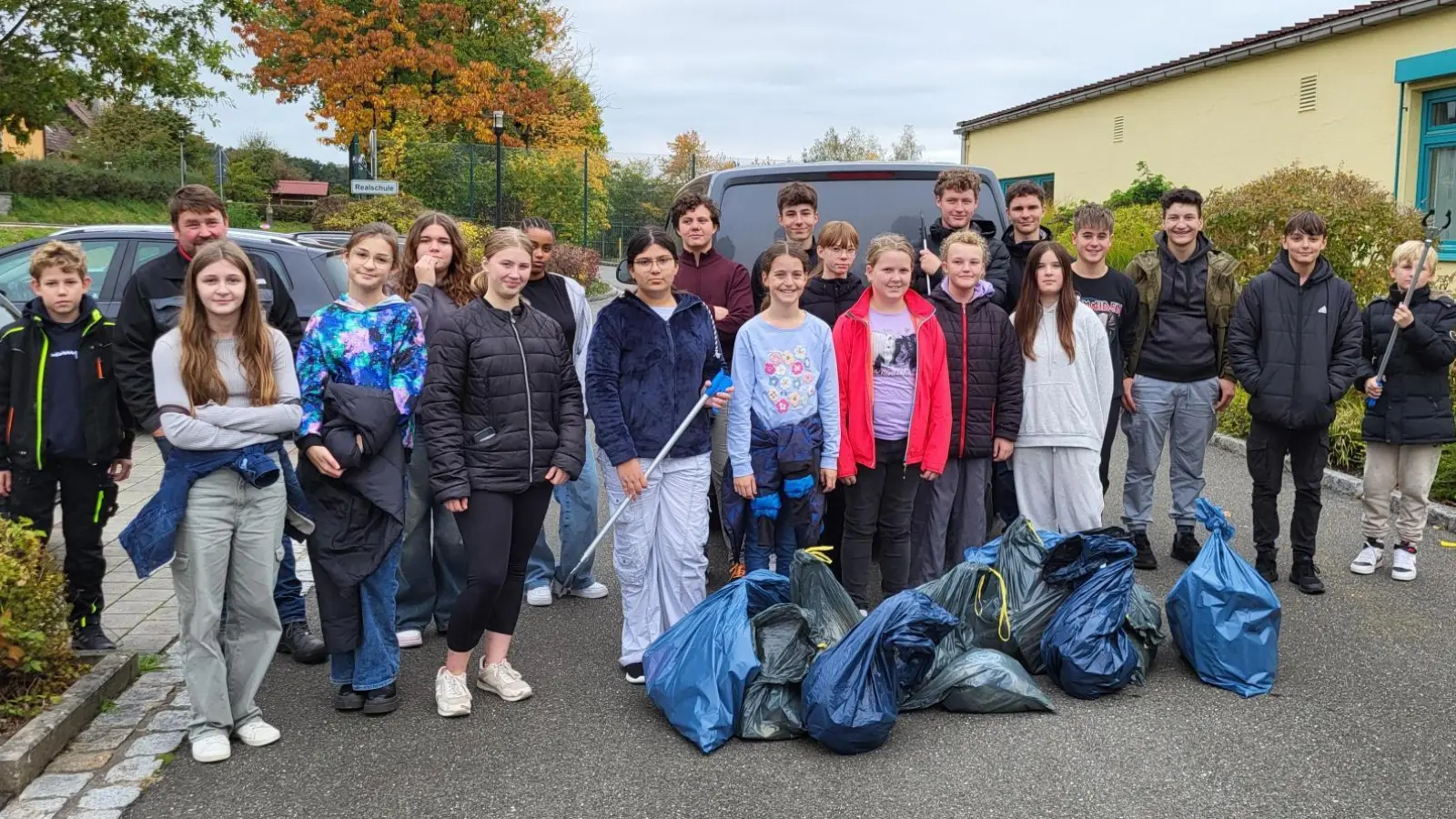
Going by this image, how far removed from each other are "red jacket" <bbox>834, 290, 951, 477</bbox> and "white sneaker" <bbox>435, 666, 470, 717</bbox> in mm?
1839

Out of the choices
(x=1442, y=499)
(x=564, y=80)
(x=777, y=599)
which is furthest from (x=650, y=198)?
(x=777, y=599)

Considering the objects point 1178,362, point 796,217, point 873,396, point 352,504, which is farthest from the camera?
point 1178,362

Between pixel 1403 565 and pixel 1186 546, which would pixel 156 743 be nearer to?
pixel 1186 546

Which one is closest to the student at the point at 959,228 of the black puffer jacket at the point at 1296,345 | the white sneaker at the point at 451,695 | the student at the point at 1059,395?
the student at the point at 1059,395

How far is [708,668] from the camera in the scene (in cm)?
414

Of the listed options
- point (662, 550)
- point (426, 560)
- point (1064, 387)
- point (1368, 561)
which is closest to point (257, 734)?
point (426, 560)

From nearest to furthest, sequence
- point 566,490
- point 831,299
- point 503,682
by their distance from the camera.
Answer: point 503,682 → point 831,299 → point 566,490

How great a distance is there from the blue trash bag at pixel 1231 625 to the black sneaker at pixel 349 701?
3.30 meters

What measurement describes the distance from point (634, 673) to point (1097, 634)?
6.07 ft

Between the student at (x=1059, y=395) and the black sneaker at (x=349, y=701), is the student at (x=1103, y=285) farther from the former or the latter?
the black sneaker at (x=349, y=701)

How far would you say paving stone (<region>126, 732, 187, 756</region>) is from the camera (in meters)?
4.04

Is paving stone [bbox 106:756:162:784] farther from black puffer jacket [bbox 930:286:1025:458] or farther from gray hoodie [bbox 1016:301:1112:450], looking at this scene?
gray hoodie [bbox 1016:301:1112:450]

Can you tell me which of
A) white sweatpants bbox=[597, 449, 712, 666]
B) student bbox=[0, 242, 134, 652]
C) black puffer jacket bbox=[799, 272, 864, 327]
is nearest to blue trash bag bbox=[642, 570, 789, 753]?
white sweatpants bbox=[597, 449, 712, 666]

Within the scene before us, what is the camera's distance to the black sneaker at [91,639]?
4855 millimetres
